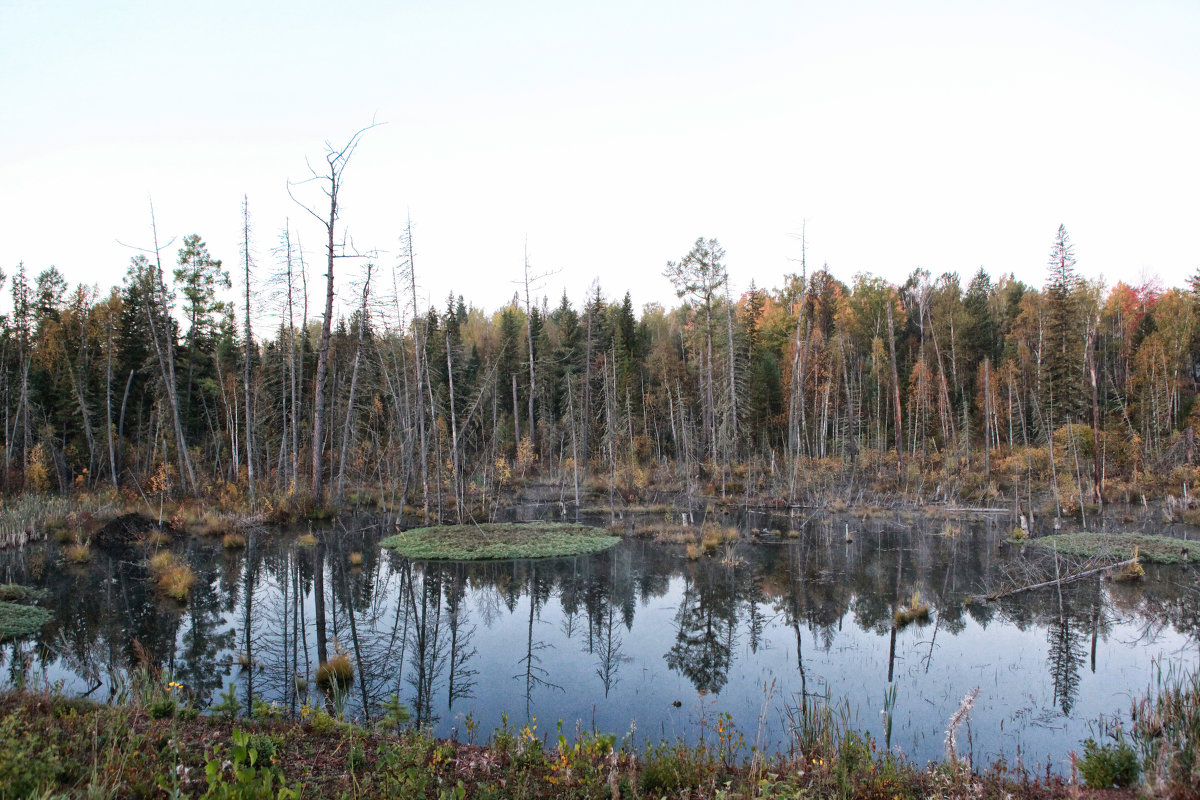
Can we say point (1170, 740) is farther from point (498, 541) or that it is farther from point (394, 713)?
point (498, 541)

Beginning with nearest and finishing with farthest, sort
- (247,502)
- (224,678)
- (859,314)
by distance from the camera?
(224,678)
(247,502)
(859,314)

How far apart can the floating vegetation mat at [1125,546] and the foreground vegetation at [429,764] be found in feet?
38.3

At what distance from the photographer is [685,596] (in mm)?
12773

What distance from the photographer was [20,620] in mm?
9852

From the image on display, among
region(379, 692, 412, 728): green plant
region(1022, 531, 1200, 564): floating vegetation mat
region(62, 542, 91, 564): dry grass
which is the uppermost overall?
region(62, 542, 91, 564): dry grass

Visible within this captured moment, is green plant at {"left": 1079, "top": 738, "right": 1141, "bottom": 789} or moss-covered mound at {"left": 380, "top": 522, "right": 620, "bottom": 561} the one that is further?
moss-covered mound at {"left": 380, "top": 522, "right": 620, "bottom": 561}

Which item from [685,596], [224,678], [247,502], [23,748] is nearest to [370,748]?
[23,748]

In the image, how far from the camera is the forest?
25312 millimetres

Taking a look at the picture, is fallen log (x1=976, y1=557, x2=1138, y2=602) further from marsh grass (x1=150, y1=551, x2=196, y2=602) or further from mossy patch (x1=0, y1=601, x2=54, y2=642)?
mossy patch (x1=0, y1=601, x2=54, y2=642)

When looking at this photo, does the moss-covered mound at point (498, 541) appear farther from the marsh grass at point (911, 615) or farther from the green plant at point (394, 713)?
the green plant at point (394, 713)

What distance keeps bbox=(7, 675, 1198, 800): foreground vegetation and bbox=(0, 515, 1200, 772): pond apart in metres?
0.78

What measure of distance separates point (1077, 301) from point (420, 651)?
138 ft

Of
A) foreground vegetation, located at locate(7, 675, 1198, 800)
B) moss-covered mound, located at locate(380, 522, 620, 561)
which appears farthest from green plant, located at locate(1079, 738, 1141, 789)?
moss-covered mound, located at locate(380, 522, 620, 561)

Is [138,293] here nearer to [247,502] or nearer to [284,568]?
[247,502]
